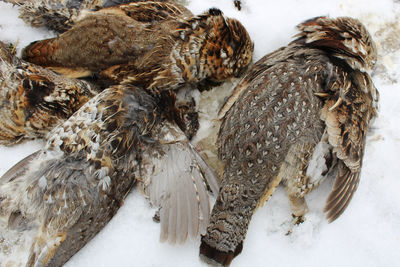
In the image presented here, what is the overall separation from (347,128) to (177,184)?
1.30 meters

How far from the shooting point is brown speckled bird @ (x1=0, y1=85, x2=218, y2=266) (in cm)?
271

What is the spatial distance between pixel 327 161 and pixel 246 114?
0.72 meters

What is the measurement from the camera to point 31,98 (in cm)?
293

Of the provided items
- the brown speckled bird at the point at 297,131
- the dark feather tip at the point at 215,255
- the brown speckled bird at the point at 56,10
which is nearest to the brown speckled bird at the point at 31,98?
the brown speckled bird at the point at 56,10

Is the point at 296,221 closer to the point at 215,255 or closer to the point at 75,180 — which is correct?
the point at 215,255

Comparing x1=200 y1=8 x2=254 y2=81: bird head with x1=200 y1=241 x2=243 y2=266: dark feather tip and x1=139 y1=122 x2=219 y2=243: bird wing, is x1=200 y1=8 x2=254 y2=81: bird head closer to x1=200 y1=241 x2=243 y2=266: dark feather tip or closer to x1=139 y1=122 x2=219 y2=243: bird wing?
x1=139 y1=122 x2=219 y2=243: bird wing

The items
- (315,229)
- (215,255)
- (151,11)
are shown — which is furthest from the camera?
(151,11)

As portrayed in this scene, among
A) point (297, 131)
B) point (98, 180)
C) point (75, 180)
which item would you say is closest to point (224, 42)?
point (297, 131)

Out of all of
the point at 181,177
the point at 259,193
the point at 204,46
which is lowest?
the point at 181,177

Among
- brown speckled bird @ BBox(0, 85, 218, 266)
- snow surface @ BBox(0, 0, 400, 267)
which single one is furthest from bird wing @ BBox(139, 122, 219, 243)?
snow surface @ BBox(0, 0, 400, 267)

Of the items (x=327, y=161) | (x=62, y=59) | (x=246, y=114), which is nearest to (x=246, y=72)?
(x=246, y=114)

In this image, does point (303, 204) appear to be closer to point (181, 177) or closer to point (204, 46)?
point (181, 177)

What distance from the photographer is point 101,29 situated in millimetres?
3008

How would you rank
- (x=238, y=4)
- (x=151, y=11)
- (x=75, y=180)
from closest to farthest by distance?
(x=75, y=180) → (x=151, y=11) → (x=238, y=4)
